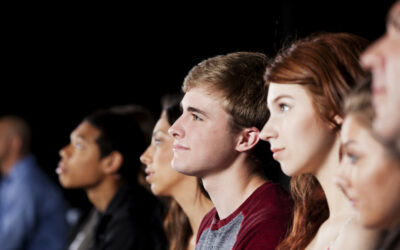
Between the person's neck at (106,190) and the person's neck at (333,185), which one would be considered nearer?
the person's neck at (333,185)

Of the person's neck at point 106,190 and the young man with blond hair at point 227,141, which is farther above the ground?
the young man with blond hair at point 227,141

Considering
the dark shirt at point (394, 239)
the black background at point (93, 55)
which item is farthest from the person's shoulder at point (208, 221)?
the black background at point (93, 55)

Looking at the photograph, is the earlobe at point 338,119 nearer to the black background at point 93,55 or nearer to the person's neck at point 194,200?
the person's neck at point 194,200

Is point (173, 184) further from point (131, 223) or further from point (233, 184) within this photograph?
point (131, 223)

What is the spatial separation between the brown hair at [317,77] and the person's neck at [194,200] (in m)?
0.74

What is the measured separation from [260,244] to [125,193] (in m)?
1.56

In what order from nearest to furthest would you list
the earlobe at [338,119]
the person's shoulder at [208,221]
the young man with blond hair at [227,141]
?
1. the earlobe at [338,119]
2. the young man with blond hair at [227,141]
3. the person's shoulder at [208,221]

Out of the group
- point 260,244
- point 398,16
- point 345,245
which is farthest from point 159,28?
point 398,16

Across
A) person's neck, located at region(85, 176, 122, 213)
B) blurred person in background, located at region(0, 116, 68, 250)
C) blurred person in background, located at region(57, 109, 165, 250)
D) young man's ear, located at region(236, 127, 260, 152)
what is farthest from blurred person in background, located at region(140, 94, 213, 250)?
blurred person in background, located at region(0, 116, 68, 250)

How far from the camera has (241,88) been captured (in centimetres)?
209

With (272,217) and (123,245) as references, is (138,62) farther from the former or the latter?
(272,217)

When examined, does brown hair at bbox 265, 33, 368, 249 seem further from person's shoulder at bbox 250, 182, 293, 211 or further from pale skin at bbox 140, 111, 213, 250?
pale skin at bbox 140, 111, 213, 250

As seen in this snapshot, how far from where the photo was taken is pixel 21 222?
454 centimetres

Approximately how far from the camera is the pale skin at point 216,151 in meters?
2.06
